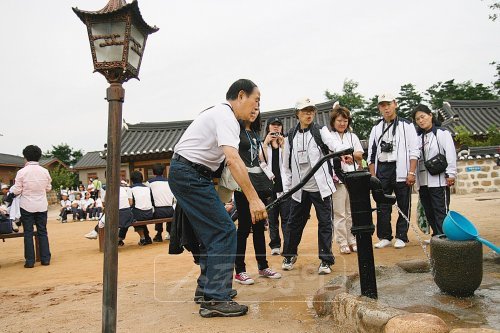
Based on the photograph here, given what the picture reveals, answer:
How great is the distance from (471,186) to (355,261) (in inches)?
534

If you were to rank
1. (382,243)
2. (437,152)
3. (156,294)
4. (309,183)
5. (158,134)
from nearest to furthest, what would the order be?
(156,294) < (309,183) < (437,152) < (382,243) < (158,134)

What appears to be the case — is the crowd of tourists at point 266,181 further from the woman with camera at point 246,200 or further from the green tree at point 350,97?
the green tree at point 350,97

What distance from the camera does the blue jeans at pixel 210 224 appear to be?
127 inches

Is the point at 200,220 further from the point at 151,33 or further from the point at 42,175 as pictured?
the point at 42,175

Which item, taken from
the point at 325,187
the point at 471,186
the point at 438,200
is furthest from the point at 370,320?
the point at 471,186

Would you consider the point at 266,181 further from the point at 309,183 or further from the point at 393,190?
the point at 393,190

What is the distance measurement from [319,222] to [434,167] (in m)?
1.82

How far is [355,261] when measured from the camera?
16.5 feet

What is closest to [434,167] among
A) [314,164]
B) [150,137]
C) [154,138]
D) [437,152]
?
[437,152]

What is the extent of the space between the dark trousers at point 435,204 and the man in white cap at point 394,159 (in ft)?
0.70

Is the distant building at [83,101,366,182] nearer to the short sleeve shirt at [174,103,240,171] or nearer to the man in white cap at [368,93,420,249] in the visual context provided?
the man in white cap at [368,93,420,249]

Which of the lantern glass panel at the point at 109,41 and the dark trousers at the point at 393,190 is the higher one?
the lantern glass panel at the point at 109,41

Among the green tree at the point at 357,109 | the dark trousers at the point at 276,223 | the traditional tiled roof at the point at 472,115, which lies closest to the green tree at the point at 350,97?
the green tree at the point at 357,109

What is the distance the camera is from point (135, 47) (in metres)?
3.31
